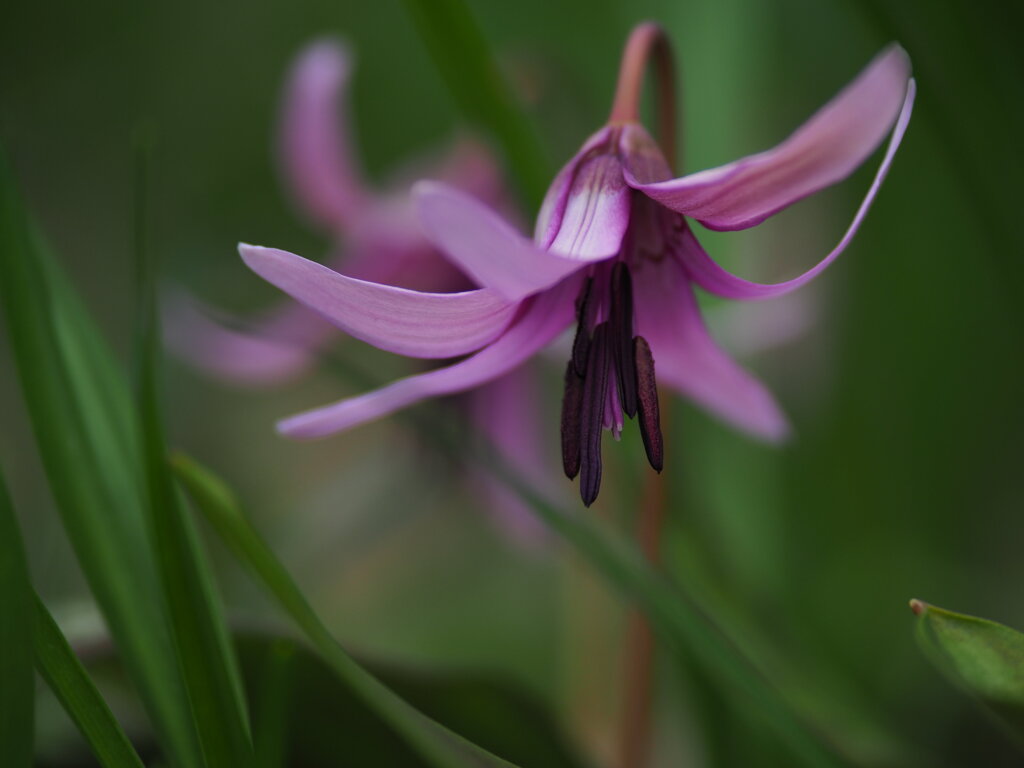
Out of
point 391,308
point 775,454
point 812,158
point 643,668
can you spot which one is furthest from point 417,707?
point 775,454

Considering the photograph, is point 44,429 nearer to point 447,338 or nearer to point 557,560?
point 447,338

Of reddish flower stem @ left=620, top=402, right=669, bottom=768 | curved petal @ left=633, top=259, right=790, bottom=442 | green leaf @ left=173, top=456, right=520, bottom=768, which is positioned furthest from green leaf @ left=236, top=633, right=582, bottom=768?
curved petal @ left=633, top=259, right=790, bottom=442

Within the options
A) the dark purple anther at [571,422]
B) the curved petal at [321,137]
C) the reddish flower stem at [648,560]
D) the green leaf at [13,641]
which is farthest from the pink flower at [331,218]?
the green leaf at [13,641]

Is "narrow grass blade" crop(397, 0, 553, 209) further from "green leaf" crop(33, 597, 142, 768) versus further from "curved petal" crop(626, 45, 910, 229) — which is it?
"green leaf" crop(33, 597, 142, 768)

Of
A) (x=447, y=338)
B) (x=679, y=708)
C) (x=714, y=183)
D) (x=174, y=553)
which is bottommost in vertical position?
(x=679, y=708)

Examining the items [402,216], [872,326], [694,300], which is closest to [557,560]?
[872,326]

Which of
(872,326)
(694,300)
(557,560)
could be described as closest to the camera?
(694,300)

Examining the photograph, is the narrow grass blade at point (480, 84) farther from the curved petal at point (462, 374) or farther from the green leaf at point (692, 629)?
the green leaf at point (692, 629)

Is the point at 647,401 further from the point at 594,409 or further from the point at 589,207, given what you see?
the point at 589,207
